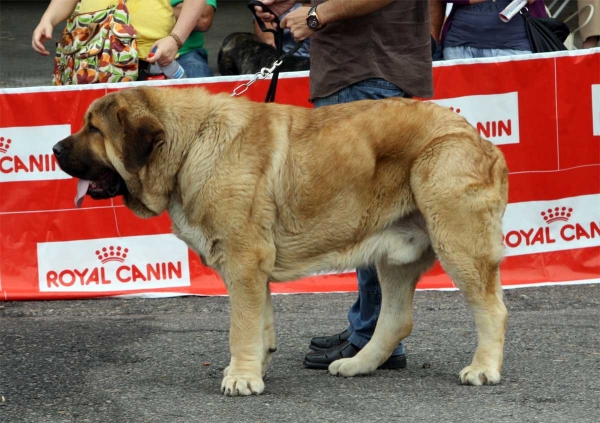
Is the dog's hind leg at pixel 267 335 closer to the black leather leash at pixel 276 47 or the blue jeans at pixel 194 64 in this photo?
the black leather leash at pixel 276 47

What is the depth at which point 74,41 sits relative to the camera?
287 inches

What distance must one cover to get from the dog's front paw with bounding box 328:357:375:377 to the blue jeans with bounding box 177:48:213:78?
357 centimetres

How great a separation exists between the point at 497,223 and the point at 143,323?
2.66 m

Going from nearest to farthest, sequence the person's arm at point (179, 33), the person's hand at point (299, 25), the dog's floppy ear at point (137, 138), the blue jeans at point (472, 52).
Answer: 1. the dog's floppy ear at point (137, 138)
2. the person's hand at point (299, 25)
3. the person's arm at point (179, 33)
4. the blue jeans at point (472, 52)

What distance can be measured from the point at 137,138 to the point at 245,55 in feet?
14.0

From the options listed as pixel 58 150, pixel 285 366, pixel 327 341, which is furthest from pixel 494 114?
pixel 58 150

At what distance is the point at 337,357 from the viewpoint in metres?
5.69

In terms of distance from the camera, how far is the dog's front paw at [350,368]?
546 centimetres

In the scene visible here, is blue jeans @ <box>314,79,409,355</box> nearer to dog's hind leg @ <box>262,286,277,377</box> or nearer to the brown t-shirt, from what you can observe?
the brown t-shirt

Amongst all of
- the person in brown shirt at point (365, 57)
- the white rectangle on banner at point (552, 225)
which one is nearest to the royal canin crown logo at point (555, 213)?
the white rectangle on banner at point (552, 225)

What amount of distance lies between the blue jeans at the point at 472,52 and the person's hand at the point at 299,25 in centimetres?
297

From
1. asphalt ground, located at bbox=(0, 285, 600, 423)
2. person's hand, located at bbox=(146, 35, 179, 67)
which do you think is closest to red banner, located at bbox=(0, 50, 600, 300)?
asphalt ground, located at bbox=(0, 285, 600, 423)

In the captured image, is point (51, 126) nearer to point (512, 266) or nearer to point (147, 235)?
point (147, 235)

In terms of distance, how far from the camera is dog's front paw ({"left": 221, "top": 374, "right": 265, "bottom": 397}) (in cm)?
497
